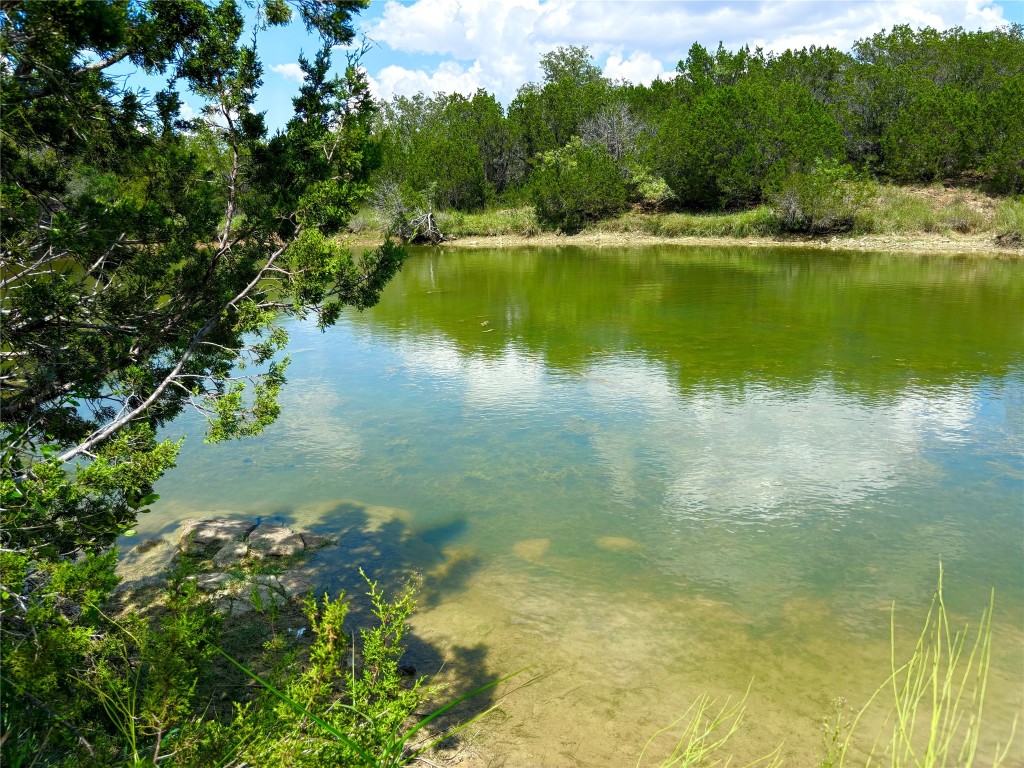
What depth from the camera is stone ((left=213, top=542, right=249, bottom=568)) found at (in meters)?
6.72

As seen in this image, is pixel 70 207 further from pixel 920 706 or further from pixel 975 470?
pixel 975 470

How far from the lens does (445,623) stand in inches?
233

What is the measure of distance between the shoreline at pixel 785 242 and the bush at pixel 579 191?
3.53 feet

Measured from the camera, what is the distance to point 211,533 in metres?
7.25

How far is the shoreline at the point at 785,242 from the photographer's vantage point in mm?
27641

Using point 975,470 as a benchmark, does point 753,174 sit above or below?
above

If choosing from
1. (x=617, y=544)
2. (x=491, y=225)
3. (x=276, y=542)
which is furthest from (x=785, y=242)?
(x=276, y=542)

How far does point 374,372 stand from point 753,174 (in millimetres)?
28860

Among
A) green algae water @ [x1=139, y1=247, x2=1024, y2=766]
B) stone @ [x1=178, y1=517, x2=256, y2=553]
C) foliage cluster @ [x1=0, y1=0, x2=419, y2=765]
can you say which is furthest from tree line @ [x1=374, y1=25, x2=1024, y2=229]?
foliage cluster @ [x1=0, y1=0, x2=419, y2=765]

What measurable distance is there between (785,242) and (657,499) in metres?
27.1

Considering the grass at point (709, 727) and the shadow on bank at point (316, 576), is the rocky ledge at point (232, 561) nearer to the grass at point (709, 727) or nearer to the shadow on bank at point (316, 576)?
the shadow on bank at point (316, 576)

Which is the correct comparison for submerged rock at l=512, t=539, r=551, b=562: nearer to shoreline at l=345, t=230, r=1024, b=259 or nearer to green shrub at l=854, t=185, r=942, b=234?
shoreline at l=345, t=230, r=1024, b=259

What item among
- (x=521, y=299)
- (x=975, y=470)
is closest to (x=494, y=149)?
(x=521, y=299)

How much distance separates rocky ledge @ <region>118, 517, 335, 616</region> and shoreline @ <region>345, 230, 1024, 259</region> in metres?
27.5
